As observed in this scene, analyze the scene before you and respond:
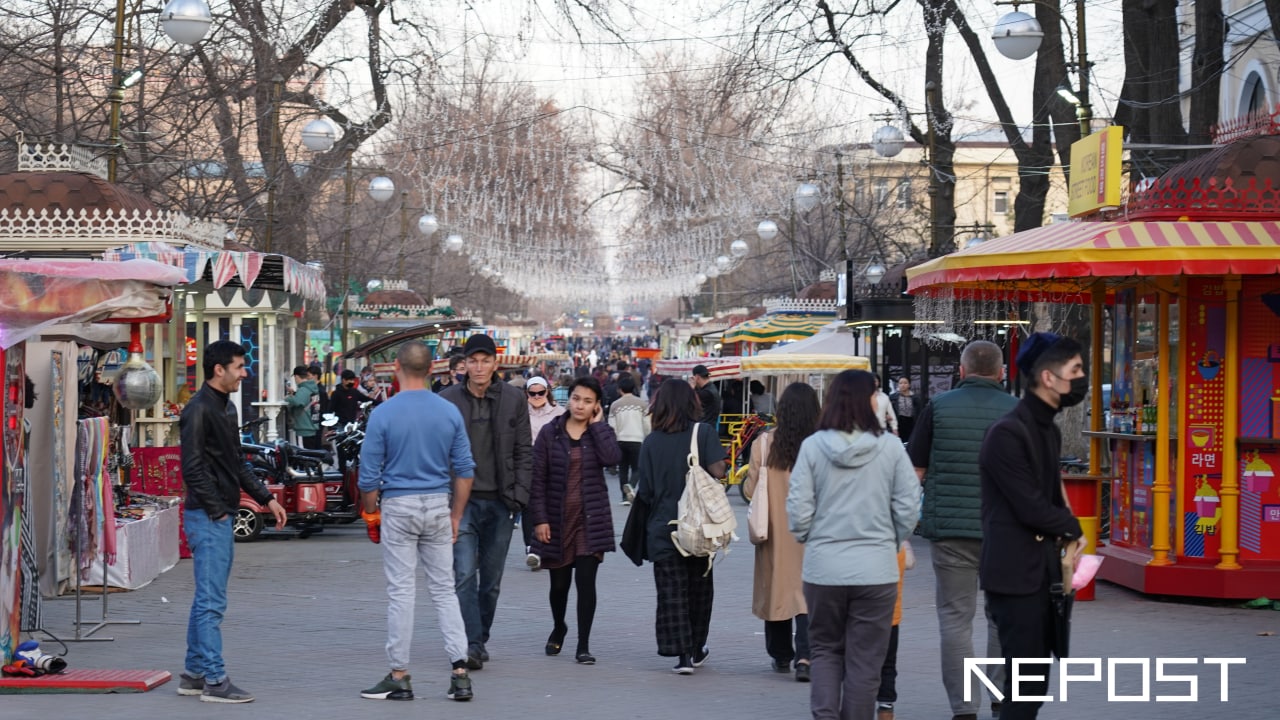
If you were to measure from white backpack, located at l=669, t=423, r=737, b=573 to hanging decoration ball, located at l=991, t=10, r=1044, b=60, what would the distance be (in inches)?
434

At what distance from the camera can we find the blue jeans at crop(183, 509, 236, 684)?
8.06 metres

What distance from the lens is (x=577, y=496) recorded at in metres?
9.41

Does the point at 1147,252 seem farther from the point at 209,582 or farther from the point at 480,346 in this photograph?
Answer: the point at 209,582

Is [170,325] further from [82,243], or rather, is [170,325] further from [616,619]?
[616,619]

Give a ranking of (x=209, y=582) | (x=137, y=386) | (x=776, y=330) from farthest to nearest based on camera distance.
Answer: (x=776, y=330) → (x=137, y=386) → (x=209, y=582)

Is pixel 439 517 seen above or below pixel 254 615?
above

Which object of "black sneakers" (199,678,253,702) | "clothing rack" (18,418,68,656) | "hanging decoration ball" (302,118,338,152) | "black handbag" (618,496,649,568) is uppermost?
"hanging decoration ball" (302,118,338,152)

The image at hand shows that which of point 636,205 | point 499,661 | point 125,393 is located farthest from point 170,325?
point 636,205

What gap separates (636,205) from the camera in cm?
3356

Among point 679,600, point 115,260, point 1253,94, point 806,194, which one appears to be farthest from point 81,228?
point 1253,94

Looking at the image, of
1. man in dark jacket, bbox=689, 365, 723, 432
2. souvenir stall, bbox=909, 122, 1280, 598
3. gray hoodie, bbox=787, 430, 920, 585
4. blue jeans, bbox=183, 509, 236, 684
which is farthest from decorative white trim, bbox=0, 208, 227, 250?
gray hoodie, bbox=787, 430, 920, 585

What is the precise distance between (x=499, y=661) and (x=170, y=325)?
9.37m

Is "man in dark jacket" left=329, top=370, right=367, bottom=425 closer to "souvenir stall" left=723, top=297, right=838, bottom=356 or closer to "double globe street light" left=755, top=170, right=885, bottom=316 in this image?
"double globe street light" left=755, top=170, right=885, bottom=316

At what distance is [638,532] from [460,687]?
1651 millimetres
